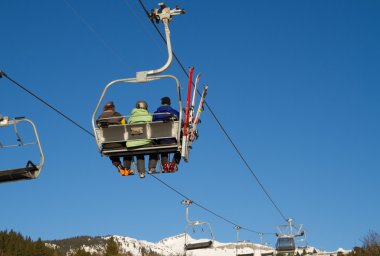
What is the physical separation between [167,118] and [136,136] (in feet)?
3.28

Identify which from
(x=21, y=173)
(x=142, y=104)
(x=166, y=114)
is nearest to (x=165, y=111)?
(x=166, y=114)

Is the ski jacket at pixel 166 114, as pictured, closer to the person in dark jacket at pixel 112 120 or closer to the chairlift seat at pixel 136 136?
the chairlift seat at pixel 136 136

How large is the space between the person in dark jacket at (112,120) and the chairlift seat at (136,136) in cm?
12

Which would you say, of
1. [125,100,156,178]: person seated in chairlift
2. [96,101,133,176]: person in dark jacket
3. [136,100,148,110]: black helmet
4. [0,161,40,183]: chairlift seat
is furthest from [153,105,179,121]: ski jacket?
[0,161,40,183]: chairlift seat

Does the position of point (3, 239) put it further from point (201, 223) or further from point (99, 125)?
point (99, 125)

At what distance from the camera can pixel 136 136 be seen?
1499 centimetres

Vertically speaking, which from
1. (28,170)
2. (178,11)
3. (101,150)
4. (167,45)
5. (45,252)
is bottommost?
(28,170)

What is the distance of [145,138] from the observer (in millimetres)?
14891

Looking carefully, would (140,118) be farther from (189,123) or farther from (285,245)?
(285,245)

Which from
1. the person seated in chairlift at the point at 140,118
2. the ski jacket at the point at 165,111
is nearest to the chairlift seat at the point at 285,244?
the person seated in chairlift at the point at 140,118

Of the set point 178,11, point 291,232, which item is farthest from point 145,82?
point 291,232

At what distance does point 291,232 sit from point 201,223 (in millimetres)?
17424

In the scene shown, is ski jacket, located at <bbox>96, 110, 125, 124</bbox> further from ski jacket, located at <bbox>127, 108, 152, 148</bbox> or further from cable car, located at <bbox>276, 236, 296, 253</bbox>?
cable car, located at <bbox>276, 236, 296, 253</bbox>

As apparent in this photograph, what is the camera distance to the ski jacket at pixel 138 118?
584 inches
